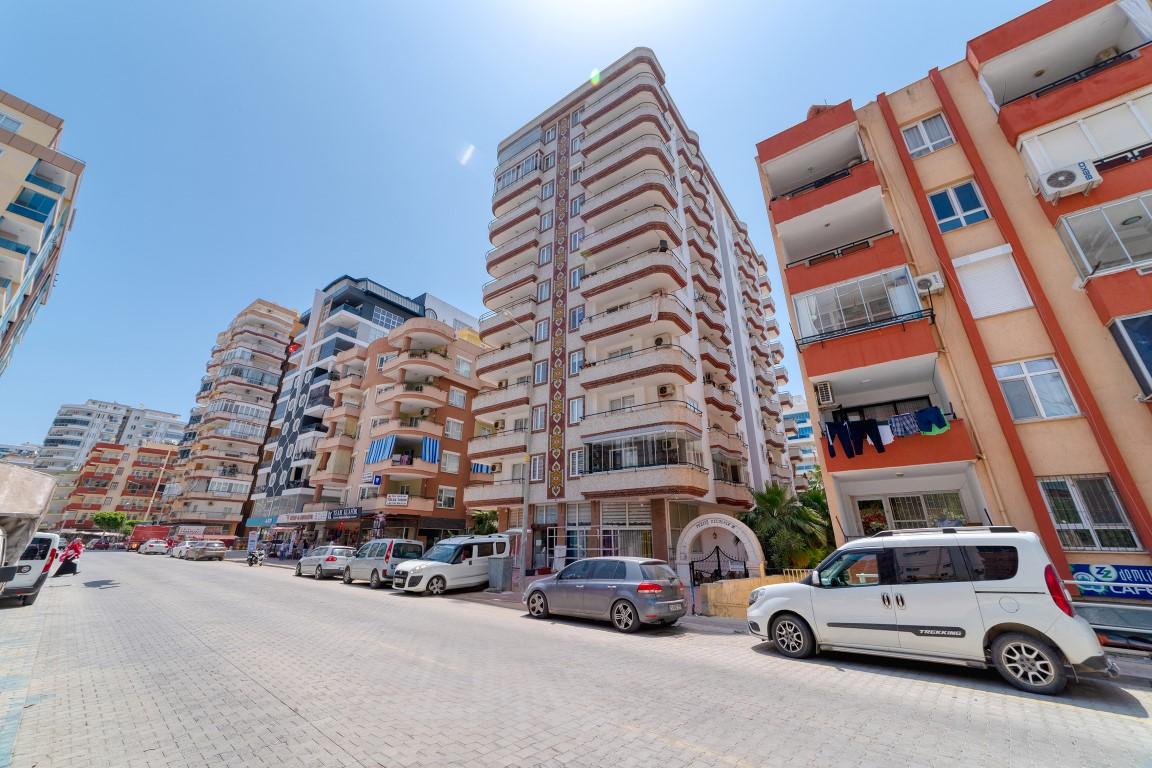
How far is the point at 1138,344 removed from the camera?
33.6ft

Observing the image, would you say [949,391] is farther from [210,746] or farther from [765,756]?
[210,746]

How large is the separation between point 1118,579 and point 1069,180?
1005 centimetres

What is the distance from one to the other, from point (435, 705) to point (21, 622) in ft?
38.4

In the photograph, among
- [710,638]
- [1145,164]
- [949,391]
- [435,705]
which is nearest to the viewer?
[435,705]

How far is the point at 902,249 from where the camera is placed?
1387 centimetres

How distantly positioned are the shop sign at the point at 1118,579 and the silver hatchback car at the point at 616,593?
354 inches

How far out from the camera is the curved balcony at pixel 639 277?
24188mm

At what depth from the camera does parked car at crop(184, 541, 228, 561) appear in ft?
116

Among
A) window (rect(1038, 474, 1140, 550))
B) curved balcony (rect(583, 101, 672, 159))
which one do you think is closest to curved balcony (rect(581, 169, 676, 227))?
curved balcony (rect(583, 101, 672, 159))

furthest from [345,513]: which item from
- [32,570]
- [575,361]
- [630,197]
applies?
[630,197]

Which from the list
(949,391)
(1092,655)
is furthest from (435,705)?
(949,391)

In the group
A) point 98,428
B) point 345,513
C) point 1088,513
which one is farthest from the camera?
point 98,428

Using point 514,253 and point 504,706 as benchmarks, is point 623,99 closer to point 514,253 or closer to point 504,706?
point 514,253

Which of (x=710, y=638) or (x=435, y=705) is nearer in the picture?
(x=435, y=705)
